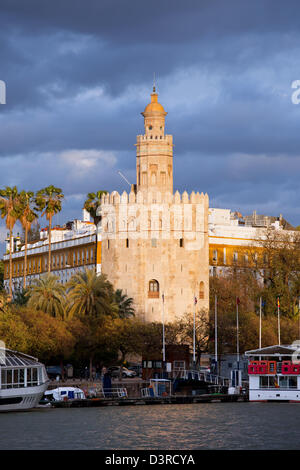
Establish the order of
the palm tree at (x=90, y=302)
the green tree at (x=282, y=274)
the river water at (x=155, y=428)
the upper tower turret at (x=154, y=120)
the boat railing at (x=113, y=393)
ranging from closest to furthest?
1. the river water at (x=155, y=428)
2. the boat railing at (x=113, y=393)
3. the palm tree at (x=90, y=302)
4. the green tree at (x=282, y=274)
5. the upper tower turret at (x=154, y=120)

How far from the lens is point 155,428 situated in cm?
5241

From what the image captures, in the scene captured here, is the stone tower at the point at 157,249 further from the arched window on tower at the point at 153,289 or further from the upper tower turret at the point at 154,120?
the upper tower turret at the point at 154,120

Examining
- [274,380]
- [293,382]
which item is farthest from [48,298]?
[293,382]

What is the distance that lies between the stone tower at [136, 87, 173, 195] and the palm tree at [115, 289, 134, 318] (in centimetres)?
1122

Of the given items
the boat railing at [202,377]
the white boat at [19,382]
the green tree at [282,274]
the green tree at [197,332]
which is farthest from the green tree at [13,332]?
the green tree at [282,274]

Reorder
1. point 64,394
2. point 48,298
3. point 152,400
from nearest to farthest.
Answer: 1. point 152,400
2. point 64,394
3. point 48,298

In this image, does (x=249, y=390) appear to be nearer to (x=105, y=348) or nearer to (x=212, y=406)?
(x=212, y=406)

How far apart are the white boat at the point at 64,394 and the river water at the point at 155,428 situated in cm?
394

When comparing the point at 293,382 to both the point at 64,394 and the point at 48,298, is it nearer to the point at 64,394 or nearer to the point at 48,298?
the point at 64,394

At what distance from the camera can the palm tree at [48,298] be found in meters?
81.9

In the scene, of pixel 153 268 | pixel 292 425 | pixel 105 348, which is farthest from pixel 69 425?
pixel 153 268

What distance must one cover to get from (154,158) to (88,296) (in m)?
22.4

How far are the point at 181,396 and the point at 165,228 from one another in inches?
1172

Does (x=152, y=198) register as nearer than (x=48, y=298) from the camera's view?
No
